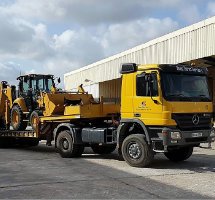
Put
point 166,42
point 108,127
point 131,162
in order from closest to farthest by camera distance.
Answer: point 131,162 < point 108,127 < point 166,42

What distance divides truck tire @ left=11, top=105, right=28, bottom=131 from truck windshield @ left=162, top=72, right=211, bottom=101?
7468 millimetres

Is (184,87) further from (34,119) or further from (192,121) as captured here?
(34,119)

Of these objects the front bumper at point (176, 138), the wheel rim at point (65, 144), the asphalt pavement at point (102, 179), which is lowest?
the asphalt pavement at point (102, 179)

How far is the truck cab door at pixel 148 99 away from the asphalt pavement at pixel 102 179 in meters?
1.35

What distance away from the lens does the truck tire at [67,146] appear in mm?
13703

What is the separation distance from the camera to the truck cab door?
36.3ft

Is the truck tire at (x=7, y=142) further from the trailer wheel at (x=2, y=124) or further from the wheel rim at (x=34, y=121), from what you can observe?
the wheel rim at (x=34, y=121)

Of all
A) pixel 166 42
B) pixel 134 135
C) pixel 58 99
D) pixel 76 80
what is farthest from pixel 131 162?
pixel 76 80

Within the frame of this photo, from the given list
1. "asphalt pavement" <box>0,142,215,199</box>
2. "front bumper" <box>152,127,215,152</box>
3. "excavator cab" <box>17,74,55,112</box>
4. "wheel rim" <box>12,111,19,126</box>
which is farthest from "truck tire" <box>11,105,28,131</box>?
"front bumper" <box>152,127,215,152</box>

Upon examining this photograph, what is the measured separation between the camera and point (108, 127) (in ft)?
43.0

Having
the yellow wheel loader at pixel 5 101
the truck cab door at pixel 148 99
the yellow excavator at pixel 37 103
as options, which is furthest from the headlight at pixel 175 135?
the yellow wheel loader at pixel 5 101

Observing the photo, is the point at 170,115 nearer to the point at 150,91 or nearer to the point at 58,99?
the point at 150,91

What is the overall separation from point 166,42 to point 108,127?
480 inches

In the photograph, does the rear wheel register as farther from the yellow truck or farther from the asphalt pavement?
the yellow truck
